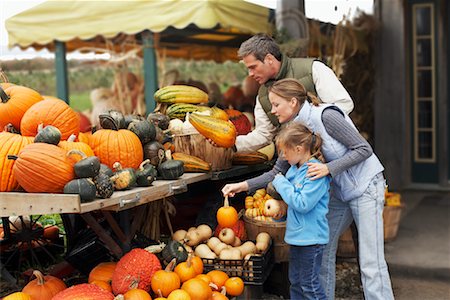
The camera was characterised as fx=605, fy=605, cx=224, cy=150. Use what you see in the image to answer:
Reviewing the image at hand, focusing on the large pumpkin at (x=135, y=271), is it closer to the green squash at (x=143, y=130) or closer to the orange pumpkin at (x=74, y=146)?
the orange pumpkin at (x=74, y=146)

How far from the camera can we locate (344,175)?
135 inches

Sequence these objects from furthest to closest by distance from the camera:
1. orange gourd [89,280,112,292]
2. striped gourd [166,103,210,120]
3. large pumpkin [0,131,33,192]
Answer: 1. striped gourd [166,103,210,120]
2. orange gourd [89,280,112,292]
3. large pumpkin [0,131,33,192]

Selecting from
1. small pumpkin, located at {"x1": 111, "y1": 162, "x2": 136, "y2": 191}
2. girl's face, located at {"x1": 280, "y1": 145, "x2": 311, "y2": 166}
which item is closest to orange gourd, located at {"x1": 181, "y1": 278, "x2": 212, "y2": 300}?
small pumpkin, located at {"x1": 111, "y1": 162, "x2": 136, "y2": 191}

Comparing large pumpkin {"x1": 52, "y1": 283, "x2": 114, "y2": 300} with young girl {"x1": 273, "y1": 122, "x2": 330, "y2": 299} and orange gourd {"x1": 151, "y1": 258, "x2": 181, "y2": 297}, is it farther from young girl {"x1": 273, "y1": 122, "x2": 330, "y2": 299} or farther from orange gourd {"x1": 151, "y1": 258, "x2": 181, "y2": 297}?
young girl {"x1": 273, "y1": 122, "x2": 330, "y2": 299}

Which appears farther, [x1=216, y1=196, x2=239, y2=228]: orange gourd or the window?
the window

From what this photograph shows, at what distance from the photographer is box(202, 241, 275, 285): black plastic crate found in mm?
3675

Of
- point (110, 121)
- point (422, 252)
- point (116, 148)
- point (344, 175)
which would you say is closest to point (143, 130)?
point (110, 121)

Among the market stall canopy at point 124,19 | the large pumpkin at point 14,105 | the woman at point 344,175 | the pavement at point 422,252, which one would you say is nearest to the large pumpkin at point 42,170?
the large pumpkin at point 14,105

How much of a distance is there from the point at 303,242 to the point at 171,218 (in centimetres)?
156

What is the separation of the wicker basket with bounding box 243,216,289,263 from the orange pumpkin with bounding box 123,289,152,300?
1.01 m

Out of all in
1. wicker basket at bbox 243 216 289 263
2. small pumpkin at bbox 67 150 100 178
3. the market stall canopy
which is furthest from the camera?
the market stall canopy

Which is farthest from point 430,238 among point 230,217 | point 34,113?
point 34,113

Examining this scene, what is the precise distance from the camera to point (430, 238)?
6.28 m

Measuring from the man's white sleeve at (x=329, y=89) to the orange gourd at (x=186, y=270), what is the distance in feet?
4.21
